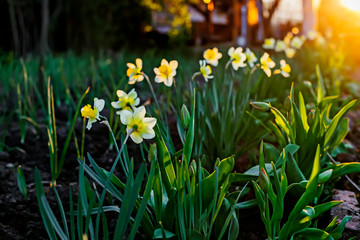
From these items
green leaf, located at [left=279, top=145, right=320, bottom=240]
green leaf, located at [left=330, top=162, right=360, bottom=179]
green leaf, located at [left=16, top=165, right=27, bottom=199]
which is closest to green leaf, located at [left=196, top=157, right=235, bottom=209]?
green leaf, located at [left=279, top=145, right=320, bottom=240]

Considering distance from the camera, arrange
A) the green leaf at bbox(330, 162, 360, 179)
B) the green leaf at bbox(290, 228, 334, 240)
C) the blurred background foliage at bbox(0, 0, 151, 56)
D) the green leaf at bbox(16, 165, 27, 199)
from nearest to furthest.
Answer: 1. the green leaf at bbox(290, 228, 334, 240)
2. the green leaf at bbox(330, 162, 360, 179)
3. the green leaf at bbox(16, 165, 27, 199)
4. the blurred background foliage at bbox(0, 0, 151, 56)

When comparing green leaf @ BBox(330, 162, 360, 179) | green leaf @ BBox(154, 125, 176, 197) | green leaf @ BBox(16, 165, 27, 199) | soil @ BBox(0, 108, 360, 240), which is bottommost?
soil @ BBox(0, 108, 360, 240)

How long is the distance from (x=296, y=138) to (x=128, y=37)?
6454 mm

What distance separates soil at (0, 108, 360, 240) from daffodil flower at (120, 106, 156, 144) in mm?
497

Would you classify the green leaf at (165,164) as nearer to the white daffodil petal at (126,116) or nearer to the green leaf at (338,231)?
the white daffodil petal at (126,116)

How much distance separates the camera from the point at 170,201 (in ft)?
3.44

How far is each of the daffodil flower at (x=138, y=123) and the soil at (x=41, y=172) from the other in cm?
50

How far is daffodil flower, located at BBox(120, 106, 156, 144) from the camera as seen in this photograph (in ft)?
3.07

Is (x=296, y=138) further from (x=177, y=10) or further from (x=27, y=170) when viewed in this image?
(x=177, y=10)

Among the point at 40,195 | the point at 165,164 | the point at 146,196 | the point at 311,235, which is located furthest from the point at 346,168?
the point at 40,195

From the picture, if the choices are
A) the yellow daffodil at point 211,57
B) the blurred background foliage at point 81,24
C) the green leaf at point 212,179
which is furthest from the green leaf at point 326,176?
the blurred background foliage at point 81,24

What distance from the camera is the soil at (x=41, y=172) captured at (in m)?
1.28

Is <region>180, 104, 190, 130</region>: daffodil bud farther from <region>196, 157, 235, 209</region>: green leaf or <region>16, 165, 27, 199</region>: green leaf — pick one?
<region>16, 165, 27, 199</region>: green leaf

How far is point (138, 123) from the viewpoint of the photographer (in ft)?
3.10
